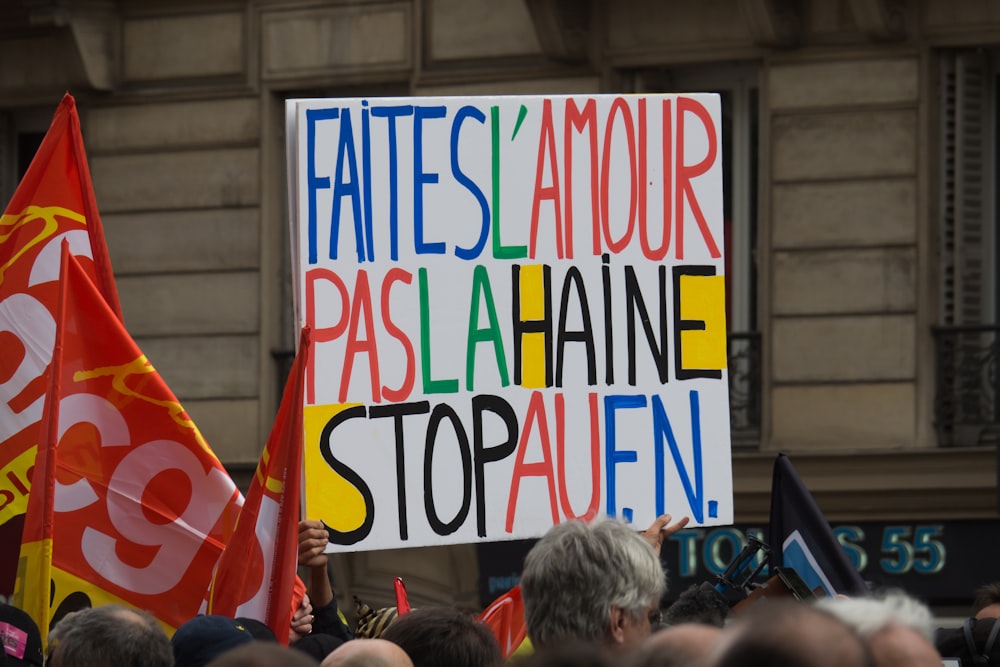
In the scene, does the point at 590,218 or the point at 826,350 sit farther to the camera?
the point at 826,350

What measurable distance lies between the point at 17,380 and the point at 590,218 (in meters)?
1.92

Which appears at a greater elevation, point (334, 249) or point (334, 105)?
point (334, 105)

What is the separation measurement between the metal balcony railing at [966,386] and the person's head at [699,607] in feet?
24.1

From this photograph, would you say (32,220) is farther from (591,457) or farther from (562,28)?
(562,28)

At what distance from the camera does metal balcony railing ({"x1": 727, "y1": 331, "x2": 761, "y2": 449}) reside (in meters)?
13.7

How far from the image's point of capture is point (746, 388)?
45.1 ft

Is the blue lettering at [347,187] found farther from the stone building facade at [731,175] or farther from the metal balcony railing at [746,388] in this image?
the metal balcony railing at [746,388]

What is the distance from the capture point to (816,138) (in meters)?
13.5

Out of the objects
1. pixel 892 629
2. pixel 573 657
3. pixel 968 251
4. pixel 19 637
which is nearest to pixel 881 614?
pixel 892 629

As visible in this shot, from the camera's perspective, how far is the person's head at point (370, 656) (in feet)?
13.0

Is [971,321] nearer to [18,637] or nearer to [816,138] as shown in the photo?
[816,138]

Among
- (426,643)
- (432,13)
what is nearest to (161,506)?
(426,643)

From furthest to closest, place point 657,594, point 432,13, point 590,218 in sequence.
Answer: point 432,13, point 590,218, point 657,594

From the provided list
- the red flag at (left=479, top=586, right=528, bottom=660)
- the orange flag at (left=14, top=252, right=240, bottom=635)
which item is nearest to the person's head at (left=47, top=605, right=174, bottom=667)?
the orange flag at (left=14, top=252, right=240, bottom=635)
